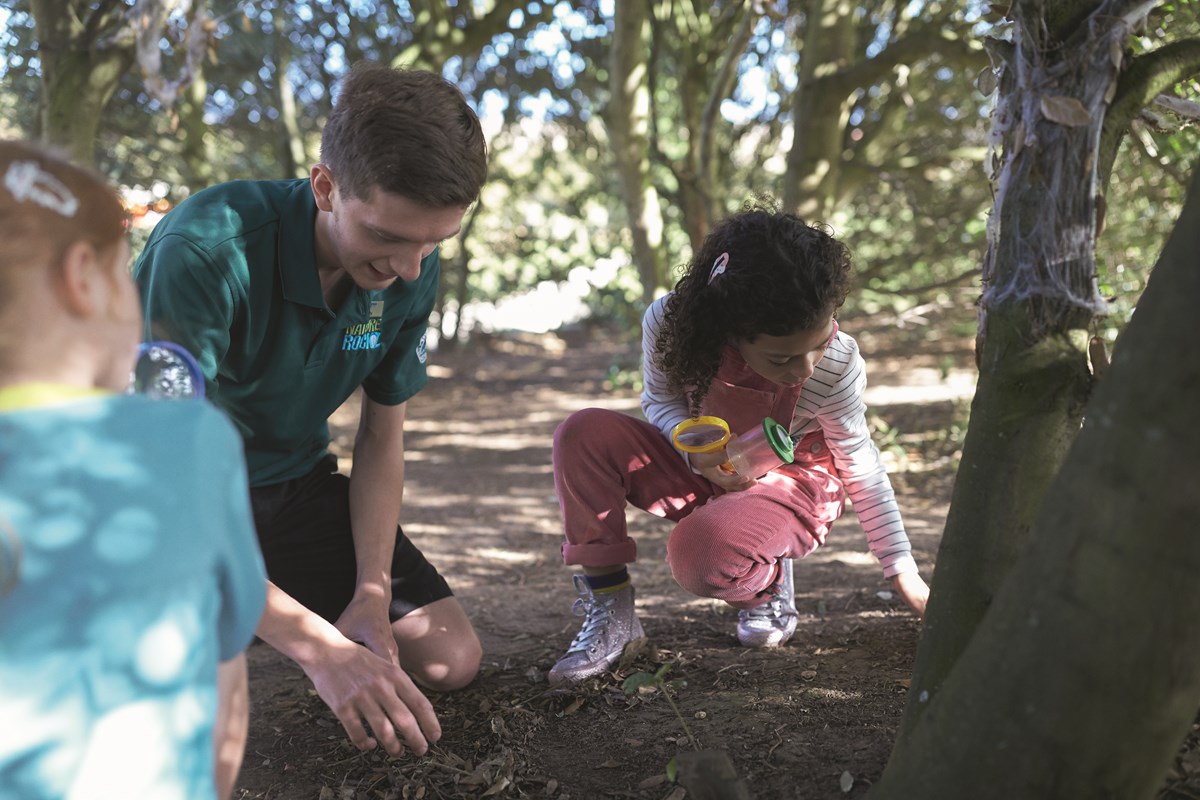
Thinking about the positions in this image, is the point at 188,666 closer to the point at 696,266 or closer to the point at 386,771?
the point at 386,771

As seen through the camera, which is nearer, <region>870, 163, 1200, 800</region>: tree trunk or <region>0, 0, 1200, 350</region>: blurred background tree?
<region>870, 163, 1200, 800</region>: tree trunk

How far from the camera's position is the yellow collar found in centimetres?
100

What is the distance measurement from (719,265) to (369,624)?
3.80 feet

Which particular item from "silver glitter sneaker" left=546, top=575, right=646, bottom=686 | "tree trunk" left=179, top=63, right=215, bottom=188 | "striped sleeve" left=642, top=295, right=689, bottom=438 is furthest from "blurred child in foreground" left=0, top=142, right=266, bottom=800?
"tree trunk" left=179, top=63, right=215, bottom=188

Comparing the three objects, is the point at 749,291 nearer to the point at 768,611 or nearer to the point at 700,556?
the point at 700,556

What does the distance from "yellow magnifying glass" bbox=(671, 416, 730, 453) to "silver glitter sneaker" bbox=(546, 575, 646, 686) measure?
424 millimetres

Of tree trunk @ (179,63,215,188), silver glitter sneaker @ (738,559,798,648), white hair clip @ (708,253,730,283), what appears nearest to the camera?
white hair clip @ (708,253,730,283)

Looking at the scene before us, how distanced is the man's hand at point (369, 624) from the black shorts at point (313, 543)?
359mm

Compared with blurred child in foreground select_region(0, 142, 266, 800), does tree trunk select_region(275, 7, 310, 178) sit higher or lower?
higher

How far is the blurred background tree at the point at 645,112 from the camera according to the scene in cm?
522

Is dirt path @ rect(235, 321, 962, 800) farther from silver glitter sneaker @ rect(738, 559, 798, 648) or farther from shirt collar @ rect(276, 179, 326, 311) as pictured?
shirt collar @ rect(276, 179, 326, 311)

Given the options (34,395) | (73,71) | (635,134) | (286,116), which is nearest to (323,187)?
(34,395)

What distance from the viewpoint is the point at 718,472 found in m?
2.64

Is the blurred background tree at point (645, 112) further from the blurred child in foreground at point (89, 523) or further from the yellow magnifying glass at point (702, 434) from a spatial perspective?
the blurred child in foreground at point (89, 523)
